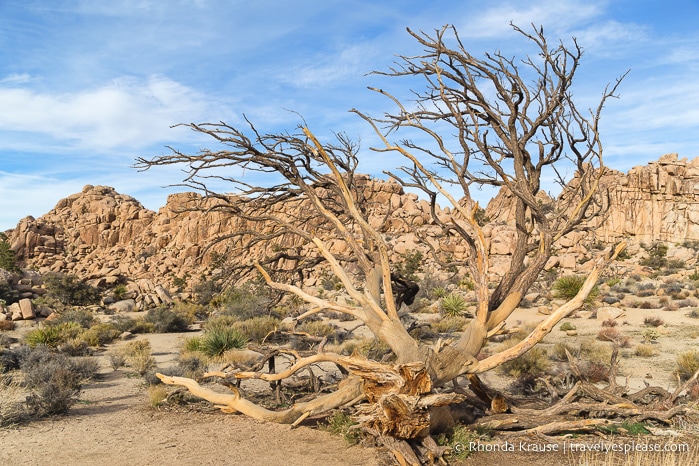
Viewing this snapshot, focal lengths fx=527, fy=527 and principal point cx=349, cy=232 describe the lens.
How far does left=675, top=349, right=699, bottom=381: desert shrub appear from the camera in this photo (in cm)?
1079

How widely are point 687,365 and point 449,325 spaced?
7933 millimetres

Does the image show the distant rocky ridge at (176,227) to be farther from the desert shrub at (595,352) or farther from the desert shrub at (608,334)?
the desert shrub at (595,352)

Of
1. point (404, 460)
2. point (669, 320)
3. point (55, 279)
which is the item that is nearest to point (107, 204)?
point (55, 279)

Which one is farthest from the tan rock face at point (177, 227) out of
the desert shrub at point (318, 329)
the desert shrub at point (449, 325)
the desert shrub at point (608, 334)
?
the desert shrub at point (608, 334)

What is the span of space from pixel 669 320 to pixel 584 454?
1515 cm

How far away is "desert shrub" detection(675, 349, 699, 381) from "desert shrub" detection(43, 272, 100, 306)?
28.2 metres

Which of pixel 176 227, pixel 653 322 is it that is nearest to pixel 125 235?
pixel 176 227

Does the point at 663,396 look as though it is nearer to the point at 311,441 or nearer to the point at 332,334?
the point at 311,441

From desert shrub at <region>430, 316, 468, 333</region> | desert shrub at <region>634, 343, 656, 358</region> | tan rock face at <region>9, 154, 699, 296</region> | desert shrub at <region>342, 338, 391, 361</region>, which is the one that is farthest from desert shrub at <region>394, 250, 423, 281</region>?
desert shrub at <region>634, 343, 656, 358</region>

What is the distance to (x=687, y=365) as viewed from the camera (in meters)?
11.0

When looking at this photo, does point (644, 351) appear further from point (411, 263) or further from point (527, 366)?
point (411, 263)

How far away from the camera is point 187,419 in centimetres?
794

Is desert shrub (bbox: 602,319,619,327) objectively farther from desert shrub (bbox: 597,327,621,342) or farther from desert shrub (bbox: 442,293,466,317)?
desert shrub (bbox: 442,293,466,317)

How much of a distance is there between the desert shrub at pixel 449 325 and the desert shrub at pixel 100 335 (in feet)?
34.1
